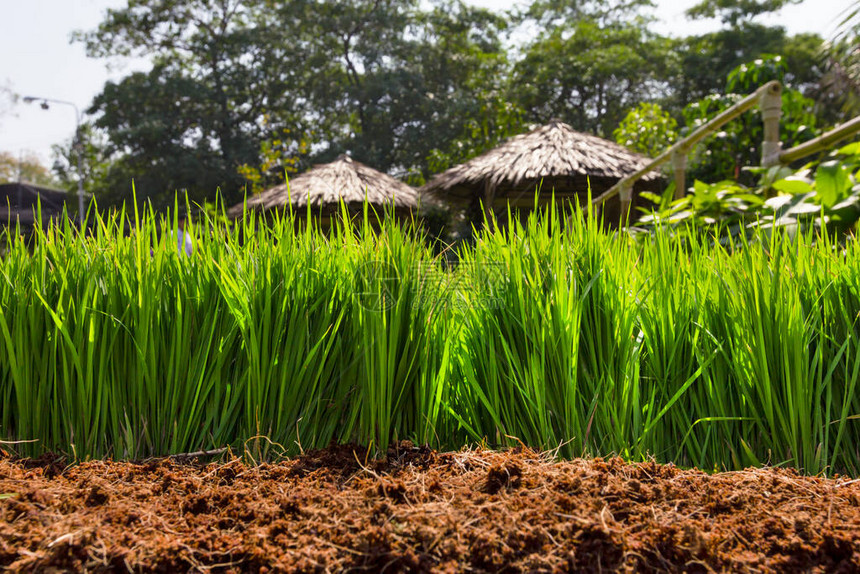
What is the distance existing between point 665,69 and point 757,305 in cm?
2170

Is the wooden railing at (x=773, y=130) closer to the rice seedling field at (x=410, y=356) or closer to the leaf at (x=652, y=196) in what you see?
the leaf at (x=652, y=196)

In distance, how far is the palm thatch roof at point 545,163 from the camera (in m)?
8.54

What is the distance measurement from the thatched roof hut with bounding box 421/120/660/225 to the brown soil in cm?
753

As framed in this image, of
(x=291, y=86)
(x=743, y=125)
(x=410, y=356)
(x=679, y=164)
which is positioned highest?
(x=291, y=86)

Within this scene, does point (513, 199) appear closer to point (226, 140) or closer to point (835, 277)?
point (835, 277)

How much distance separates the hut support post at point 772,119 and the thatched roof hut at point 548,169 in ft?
13.4

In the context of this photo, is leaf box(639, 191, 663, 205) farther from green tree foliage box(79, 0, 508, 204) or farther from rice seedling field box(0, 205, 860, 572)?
green tree foliage box(79, 0, 508, 204)

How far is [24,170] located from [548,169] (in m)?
41.2

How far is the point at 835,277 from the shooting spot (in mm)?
1488

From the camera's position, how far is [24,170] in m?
38.2

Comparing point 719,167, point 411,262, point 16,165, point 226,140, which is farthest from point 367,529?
point 16,165

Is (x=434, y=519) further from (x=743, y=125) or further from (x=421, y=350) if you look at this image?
(x=743, y=125)

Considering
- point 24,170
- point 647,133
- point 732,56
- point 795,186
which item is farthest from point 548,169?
point 24,170

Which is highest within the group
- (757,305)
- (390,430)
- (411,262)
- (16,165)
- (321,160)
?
(16,165)
